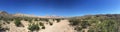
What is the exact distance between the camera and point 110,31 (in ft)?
85.8

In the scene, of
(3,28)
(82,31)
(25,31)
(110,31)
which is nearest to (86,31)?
(82,31)

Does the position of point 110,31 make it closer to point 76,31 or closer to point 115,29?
point 115,29

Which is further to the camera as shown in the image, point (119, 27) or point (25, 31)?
point (25, 31)

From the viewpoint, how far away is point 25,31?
3123 centimetres

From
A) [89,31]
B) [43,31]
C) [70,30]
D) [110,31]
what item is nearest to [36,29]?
[43,31]

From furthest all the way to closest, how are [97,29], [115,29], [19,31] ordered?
[19,31] < [97,29] < [115,29]

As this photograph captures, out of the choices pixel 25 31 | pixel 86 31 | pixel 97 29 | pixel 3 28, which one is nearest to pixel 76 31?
pixel 86 31

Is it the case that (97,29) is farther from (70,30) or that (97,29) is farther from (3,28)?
(3,28)

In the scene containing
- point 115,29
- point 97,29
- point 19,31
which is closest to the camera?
point 115,29

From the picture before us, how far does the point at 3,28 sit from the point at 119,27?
11.9 metres

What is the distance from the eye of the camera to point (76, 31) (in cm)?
3097

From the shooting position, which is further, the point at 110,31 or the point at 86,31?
the point at 86,31

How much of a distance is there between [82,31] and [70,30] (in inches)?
97.5

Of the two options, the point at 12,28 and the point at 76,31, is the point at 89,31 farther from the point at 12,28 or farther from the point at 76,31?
the point at 12,28
